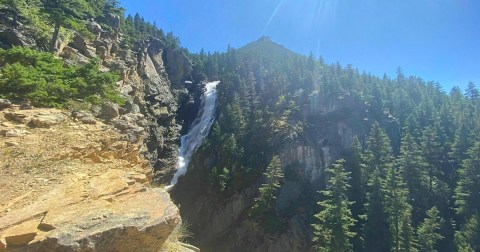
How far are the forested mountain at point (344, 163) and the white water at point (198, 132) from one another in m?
2.81

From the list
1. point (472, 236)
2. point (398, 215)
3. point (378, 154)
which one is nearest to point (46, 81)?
point (398, 215)

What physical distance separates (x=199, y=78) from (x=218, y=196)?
51448 millimetres

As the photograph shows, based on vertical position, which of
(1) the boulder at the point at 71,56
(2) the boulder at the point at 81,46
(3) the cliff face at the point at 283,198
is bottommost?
(3) the cliff face at the point at 283,198

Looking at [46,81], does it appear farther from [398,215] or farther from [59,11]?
[398,215]

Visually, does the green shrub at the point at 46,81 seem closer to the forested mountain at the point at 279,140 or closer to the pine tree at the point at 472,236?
the forested mountain at the point at 279,140

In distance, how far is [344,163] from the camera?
6084 cm

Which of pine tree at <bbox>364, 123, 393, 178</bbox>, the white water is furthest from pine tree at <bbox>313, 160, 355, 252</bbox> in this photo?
the white water

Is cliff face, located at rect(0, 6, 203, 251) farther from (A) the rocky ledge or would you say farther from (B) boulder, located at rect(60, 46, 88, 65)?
(B) boulder, located at rect(60, 46, 88, 65)

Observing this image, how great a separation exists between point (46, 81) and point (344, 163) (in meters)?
54.8

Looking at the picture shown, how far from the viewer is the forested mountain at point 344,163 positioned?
40625 mm

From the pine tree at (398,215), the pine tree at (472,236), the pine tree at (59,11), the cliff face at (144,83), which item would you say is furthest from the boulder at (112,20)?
the pine tree at (472,236)

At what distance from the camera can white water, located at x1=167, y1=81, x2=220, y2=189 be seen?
65000mm

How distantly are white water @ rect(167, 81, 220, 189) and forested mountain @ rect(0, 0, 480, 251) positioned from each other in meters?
1.73

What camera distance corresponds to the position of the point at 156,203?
8.30m
